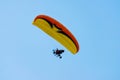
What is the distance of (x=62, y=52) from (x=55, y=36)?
2038 millimetres

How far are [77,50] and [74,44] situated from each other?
2.24ft

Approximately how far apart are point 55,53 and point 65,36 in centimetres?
290

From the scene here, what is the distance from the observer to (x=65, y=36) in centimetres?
7938

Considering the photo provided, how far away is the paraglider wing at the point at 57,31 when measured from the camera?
78375 millimetres

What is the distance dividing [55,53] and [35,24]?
13.0ft

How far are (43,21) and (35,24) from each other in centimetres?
93

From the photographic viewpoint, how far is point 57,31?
260 ft

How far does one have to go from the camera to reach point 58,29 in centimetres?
7900

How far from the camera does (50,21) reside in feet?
257

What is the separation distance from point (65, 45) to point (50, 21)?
11.5 feet

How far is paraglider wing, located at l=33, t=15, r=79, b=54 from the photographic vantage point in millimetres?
78375

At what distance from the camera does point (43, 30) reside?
263 ft

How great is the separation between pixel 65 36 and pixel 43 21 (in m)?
2.72

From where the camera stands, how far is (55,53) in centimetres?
8144
